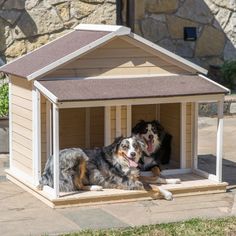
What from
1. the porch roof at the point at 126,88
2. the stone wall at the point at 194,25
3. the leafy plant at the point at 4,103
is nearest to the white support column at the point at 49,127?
the porch roof at the point at 126,88

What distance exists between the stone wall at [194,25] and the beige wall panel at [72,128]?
219 inches

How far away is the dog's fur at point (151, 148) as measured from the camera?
343 inches

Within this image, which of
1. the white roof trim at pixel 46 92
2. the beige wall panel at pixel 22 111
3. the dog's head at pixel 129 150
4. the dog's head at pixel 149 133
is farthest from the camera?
the dog's head at pixel 149 133

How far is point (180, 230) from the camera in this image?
23.2ft

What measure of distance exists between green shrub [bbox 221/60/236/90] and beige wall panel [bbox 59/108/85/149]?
6.04 metres

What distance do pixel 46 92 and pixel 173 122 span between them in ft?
7.36

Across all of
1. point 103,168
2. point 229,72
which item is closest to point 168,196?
point 103,168

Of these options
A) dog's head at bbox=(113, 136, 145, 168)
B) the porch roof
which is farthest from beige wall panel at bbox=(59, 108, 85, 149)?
dog's head at bbox=(113, 136, 145, 168)

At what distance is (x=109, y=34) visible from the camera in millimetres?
8383

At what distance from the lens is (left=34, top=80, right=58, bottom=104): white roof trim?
306 inches

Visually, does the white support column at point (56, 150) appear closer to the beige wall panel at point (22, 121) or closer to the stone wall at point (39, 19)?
the beige wall panel at point (22, 121)

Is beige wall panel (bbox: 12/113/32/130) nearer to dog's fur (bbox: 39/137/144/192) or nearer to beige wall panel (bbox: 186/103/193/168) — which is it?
dog's fur (bbox: 39/137/144/192)

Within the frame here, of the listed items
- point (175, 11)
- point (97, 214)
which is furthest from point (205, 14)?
point (97, 214)

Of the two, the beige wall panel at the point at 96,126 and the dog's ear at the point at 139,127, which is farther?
the beige wall panel at the point at 96,126
